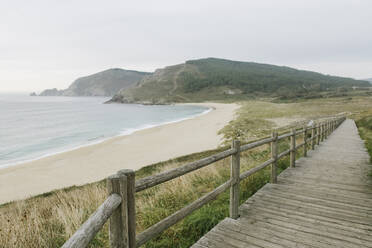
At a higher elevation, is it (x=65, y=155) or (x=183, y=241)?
(x=183, y=241)

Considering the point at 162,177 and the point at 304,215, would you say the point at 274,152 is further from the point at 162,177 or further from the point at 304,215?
the point at 162,177

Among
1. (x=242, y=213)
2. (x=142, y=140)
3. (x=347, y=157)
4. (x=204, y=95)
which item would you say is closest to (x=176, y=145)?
(x=142, y=140)

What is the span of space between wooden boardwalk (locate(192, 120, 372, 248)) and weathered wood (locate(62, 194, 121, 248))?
71.5 inches

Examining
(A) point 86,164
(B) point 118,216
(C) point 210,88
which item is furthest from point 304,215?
(C) point 210,88

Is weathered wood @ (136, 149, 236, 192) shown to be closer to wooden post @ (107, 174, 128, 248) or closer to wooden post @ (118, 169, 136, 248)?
wooden post @ (118, 169, 136, 248)

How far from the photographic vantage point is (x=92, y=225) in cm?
182

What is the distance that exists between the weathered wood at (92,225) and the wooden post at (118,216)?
60 mm

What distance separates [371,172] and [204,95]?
15357 centimetres

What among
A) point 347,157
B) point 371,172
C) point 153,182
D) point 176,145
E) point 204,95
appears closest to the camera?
point 153,182

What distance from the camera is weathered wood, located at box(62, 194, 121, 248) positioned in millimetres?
1629

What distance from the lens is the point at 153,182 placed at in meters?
2.71

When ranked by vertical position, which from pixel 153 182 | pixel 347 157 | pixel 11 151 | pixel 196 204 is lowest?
pixel 11 151

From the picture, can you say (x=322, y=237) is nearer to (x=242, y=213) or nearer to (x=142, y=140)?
(x=242, y=213)

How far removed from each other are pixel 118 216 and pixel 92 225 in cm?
44
